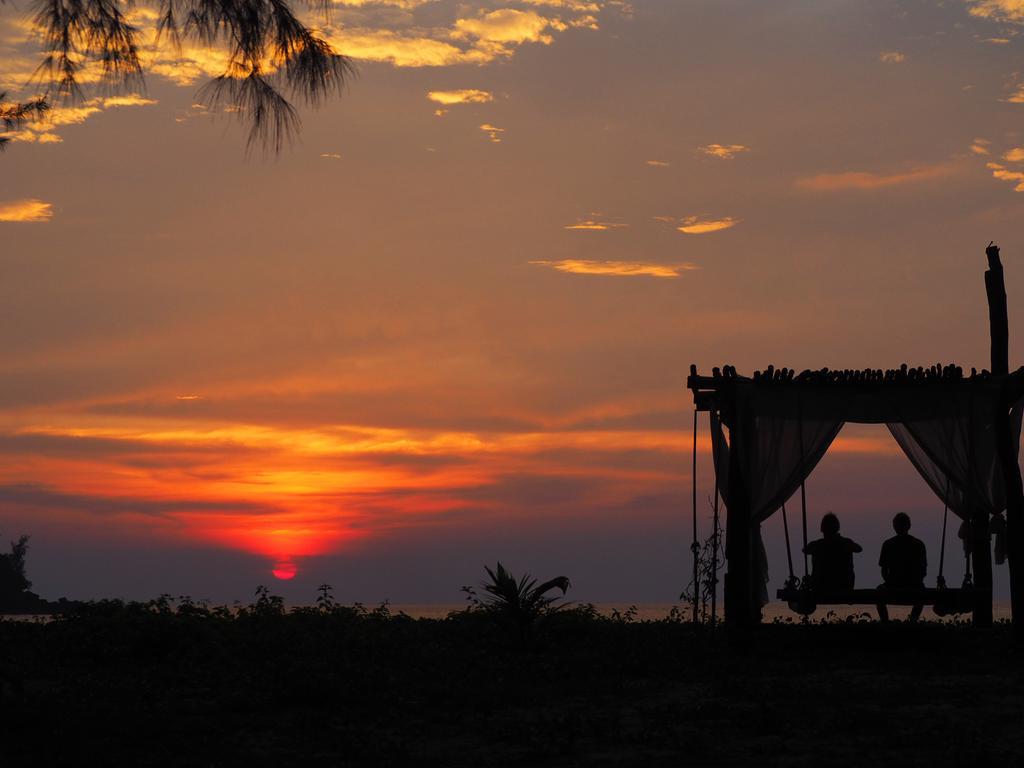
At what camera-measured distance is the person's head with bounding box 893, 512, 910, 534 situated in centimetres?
1559

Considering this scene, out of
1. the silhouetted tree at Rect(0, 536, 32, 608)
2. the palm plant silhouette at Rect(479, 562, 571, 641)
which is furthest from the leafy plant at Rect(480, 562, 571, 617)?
the silhouetted tree at Rect(0, 536, 32, 608)

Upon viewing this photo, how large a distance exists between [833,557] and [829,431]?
70.8 inches

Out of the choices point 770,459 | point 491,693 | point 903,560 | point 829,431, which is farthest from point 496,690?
point 903,560

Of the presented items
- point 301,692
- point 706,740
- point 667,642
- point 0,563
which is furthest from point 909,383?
point 0,563

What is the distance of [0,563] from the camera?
7019 cm

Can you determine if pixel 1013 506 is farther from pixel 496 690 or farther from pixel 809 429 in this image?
pixel 496 690

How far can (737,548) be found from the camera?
14.0m

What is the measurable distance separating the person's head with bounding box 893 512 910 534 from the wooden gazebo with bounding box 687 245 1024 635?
1154 mm

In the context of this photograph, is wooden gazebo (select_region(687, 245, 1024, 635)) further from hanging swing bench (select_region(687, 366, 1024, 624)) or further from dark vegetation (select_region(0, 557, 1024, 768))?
dark vegetation (select_region(0, 557, 1024, 768))

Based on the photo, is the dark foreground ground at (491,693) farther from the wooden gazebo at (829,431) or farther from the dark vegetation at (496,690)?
the wooden gazebo at (829,431)

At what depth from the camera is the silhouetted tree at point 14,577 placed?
225ft

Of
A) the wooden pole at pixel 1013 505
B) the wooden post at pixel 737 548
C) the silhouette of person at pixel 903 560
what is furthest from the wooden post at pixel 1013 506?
the wooden post at pixel 737 548

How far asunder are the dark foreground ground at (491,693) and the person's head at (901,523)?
1.42m

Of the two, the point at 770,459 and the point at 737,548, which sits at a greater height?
the point at 770,459
